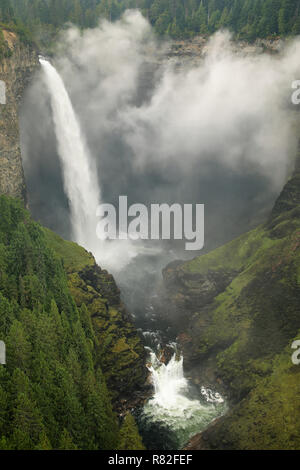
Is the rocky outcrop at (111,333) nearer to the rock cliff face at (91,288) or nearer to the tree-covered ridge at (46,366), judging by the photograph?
the rock cliff face at (91,288)

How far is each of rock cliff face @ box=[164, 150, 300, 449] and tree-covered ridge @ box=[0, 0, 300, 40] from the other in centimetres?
6838

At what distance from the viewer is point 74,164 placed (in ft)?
407

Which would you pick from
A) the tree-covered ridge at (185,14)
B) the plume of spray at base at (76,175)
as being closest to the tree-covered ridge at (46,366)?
the plume of spray at base at (76,175)

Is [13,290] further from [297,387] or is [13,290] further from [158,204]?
[158,204]

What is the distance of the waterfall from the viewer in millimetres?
116875

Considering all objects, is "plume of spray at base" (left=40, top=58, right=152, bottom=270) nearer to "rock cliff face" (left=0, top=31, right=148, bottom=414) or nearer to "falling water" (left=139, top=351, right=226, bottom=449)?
"rock cliff face" (left=0, top=31, right=148, bottom=414)

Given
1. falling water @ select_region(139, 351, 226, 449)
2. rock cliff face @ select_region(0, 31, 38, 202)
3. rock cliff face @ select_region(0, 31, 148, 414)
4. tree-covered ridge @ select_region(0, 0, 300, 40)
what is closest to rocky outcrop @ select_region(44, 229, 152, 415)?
rock cliff face @ select_region(0, 31, 148, 414)

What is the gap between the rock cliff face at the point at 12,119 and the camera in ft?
282

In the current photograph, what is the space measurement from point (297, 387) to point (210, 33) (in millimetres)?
138317

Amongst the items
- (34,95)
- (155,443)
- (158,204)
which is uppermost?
(34,95)

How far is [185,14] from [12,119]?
111m

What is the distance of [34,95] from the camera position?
108 metres

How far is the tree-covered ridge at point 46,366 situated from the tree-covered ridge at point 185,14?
100 metres
